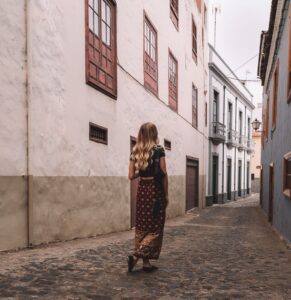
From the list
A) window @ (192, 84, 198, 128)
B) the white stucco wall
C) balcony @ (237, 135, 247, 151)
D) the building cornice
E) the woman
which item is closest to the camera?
the woman

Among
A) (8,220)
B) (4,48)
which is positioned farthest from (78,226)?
(4,48)

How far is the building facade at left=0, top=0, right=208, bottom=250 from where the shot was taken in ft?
16.9

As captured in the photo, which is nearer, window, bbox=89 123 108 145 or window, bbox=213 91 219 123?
window, bbox=89 123 108 145

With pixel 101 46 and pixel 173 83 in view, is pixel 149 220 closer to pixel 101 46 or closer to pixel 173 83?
pixel 101 46

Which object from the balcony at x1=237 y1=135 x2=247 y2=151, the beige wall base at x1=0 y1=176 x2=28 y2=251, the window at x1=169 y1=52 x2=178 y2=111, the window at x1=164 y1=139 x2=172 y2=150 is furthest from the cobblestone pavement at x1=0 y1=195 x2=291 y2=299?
the balcony at x1=237 y1=135 x2=247 y2=151

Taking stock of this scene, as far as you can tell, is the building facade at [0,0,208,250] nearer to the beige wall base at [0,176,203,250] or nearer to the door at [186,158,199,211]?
the beige wall base at [0,176,203,250]

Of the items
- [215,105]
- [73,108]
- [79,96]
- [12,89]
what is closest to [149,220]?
[12,89]

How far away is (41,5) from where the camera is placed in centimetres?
566

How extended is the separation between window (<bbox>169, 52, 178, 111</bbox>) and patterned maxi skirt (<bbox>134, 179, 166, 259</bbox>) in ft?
29.6

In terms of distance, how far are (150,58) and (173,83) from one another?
9.05ft

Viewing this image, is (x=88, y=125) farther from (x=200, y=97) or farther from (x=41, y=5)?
(x=200, y=97)

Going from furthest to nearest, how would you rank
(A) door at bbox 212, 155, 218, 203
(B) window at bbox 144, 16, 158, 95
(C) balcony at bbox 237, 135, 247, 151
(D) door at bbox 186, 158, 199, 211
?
(C) balcony at bbox 237, 135, 247, 151, (A) door at bbox 212, 155, 218, 203, (D) door at bbox 186, 158, 199, 211, (B) window at bbox 144, 16, 158, 95

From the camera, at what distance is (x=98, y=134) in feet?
25.1

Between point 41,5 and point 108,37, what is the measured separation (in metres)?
2.68
